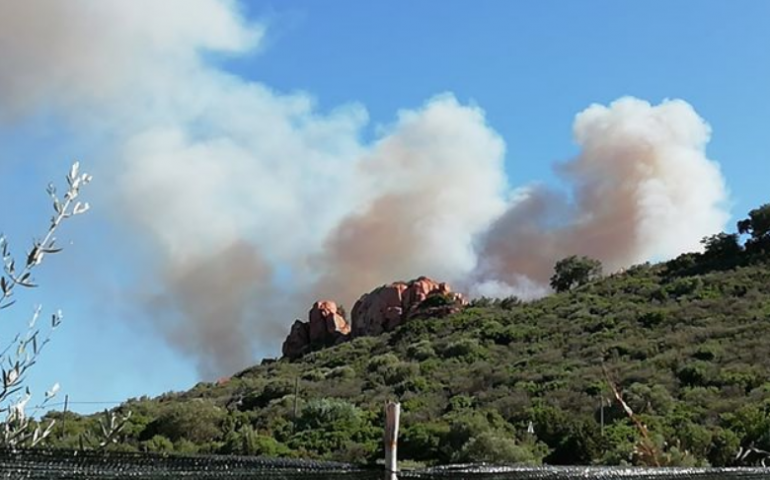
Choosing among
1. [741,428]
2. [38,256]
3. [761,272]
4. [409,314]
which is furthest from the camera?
[409,314]

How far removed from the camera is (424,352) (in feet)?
141

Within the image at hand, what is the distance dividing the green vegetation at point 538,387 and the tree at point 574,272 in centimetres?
879

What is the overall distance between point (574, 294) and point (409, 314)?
33.4 ft

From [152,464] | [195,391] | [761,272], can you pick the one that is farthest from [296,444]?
[761,272]

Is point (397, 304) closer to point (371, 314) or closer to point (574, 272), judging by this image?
point (371, 314)

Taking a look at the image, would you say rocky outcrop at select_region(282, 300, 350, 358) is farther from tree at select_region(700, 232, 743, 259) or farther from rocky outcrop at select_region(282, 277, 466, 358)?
tree at select_region(700, 232, 743, 259)

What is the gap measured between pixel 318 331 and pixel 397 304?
16.4ft

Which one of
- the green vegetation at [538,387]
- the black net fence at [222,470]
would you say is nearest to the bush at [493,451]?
the green vegetation at [538,387]

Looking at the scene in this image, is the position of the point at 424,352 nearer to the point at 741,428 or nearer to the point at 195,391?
the point at 195,391

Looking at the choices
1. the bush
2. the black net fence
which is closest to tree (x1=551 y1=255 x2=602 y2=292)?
the bush

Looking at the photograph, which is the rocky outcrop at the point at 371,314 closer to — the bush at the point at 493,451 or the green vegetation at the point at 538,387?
the green vegetation at the point at 538,387

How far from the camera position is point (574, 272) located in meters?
65.3

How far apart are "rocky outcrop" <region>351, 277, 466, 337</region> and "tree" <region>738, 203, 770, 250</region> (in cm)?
1557

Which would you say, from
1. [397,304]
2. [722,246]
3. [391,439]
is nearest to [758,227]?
[722,246]
